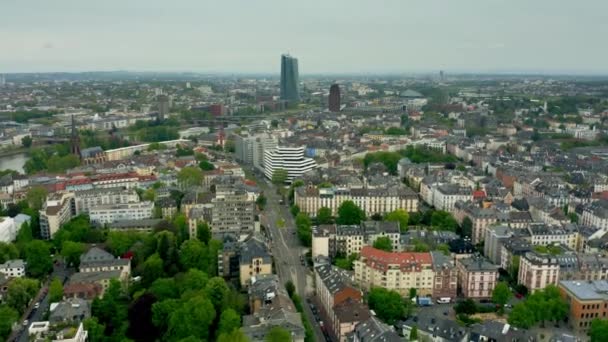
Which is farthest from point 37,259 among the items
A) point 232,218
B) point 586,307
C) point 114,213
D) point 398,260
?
point 586,307

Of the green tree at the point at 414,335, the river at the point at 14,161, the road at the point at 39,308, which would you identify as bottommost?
the road at the point at 39,308

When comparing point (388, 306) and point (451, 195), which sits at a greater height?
point (451, 195)

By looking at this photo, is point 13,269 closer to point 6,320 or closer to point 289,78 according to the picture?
point 6,320

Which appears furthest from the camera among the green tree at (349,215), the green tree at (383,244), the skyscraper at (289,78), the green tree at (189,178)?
the skyscraper at (289,78)

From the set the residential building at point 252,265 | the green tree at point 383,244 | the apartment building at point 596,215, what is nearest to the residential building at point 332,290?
the residential building at point 252,265

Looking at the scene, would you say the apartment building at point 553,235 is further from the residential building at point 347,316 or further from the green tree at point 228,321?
the green tree at point 228,321

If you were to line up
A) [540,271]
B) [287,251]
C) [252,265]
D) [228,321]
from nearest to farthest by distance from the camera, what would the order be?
1. [228,321]
2. [540,271]
3. [252,265]
4. [287,251]
